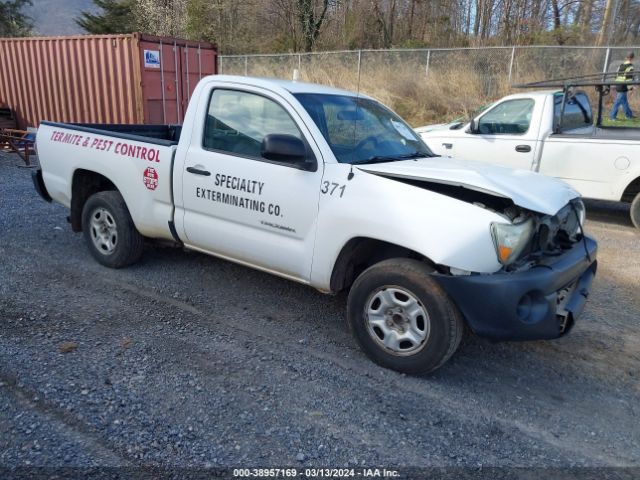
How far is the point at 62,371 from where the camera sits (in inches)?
133

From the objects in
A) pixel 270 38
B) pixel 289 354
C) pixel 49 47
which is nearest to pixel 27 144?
pixel 49 47

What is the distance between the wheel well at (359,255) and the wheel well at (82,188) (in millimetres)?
2799

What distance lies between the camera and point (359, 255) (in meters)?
3.83

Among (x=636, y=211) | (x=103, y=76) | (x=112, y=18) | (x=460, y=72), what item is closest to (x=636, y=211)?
(x=636, y=211)

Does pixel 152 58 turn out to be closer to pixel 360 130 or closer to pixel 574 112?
pixel 574 112

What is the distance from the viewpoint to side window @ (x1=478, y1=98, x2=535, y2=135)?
25.6 ft

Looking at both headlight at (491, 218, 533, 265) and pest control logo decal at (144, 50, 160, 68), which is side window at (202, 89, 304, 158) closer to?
headlight at (491, 218, 533, 265)

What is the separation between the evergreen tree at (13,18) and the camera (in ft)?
116

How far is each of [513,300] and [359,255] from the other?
1.15 metres

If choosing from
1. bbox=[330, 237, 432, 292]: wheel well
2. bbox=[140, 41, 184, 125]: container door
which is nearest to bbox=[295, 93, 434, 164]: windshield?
bbox=[330, 237, 432, 292]: wheel well

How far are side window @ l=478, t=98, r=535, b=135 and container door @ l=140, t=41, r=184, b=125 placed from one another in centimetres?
757

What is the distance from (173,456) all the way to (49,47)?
1319 centimetres

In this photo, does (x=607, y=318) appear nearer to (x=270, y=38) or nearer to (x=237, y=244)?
(x=237, y=244)

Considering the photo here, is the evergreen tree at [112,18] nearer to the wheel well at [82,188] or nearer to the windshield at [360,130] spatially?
the wheel well at [82,188]
